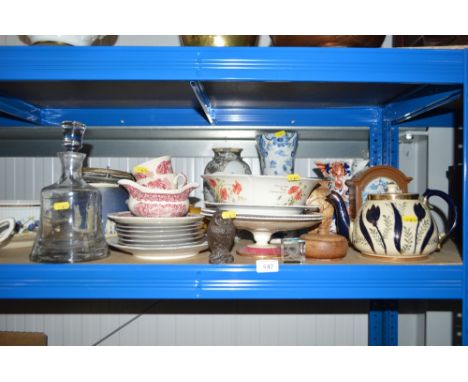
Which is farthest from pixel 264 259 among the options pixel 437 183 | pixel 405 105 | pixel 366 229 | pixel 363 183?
pixel 437 183

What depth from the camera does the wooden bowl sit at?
2.42ft

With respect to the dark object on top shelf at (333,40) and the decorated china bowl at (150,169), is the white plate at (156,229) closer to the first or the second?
the decorated china bowl at (150,169)

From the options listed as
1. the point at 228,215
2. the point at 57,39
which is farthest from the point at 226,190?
the point at 57,39

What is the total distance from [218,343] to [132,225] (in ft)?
Result: 2.71

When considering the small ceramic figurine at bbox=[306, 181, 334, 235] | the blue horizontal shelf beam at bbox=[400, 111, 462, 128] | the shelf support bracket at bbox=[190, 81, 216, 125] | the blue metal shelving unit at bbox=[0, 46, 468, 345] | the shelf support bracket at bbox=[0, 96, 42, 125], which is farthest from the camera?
the blue horizontal shelf beam at bbox=[400, 111, 462, 128]

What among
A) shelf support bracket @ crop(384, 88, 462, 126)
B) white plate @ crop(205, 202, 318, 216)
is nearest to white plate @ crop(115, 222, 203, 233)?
white plate @ crop(205, 202, 318, 216)

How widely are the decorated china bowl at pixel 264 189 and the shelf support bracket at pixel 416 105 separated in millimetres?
384

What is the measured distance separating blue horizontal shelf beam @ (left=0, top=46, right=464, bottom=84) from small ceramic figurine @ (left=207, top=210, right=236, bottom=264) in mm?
306

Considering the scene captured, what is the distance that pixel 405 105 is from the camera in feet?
3.17

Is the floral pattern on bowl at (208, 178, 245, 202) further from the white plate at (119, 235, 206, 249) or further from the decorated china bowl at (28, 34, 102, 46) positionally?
the decorated china bowl at (28, 34, 102, 46)

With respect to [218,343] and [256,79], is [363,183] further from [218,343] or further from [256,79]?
[218,343]

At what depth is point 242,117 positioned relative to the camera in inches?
42.7

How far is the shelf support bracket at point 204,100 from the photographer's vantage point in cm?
79

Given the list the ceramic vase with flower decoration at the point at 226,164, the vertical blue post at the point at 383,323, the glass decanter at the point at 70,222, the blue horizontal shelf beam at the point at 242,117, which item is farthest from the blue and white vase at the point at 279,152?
the vertical blue post at the point at 383,323
